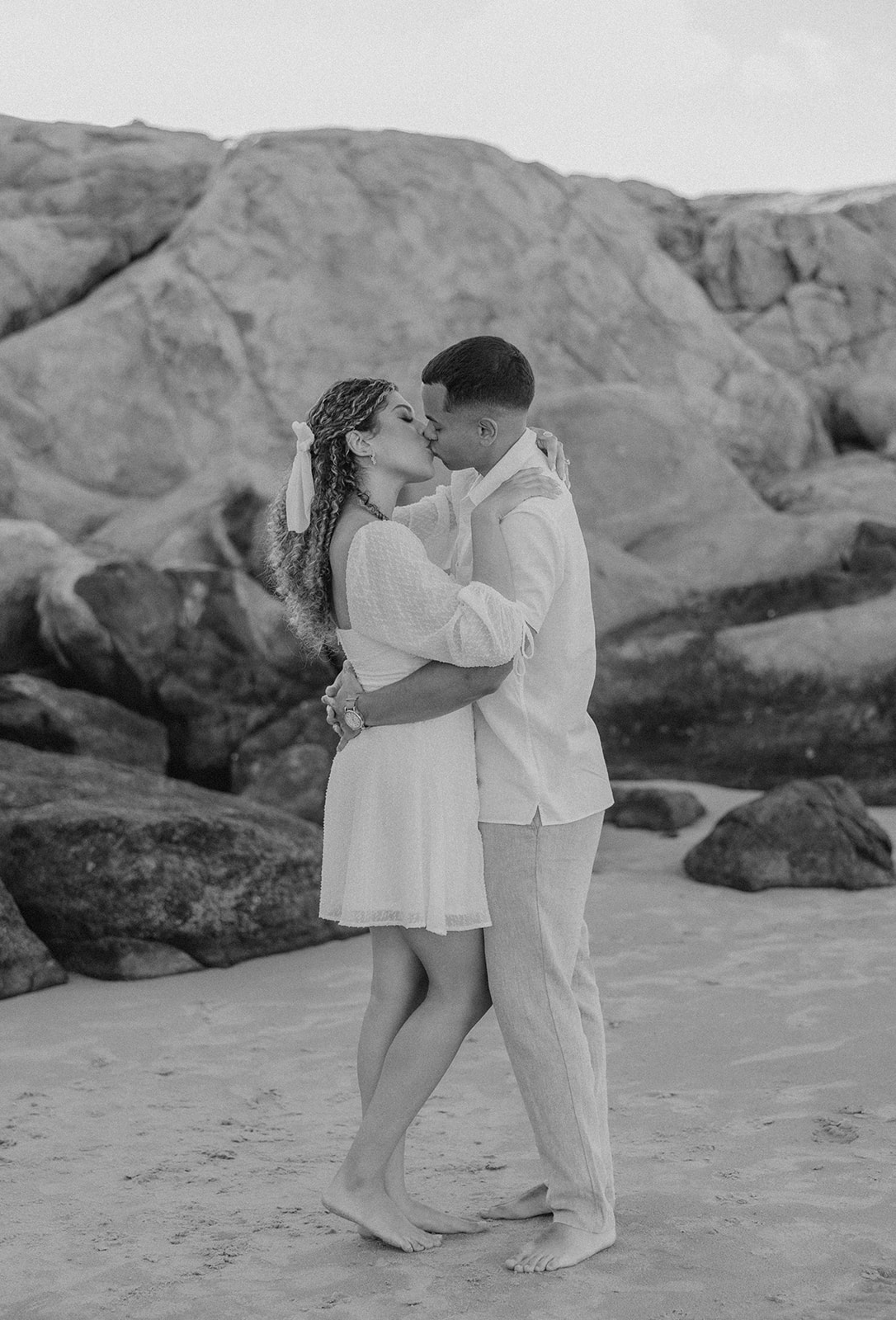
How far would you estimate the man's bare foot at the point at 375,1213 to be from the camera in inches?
135

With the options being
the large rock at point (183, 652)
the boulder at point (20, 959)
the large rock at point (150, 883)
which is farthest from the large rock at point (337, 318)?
the boulder at point (20, 959)

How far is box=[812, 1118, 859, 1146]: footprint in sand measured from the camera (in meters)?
4.18

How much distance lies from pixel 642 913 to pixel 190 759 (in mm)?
4099

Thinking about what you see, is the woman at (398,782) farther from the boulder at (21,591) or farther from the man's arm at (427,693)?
the boulder at (21,591)

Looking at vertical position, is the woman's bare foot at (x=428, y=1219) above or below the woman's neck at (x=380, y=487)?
below

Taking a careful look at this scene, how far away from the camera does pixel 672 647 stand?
10.4 m

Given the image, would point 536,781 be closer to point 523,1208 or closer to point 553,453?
point 553,453

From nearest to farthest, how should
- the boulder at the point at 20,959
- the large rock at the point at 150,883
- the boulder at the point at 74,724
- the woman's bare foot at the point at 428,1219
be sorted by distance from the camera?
the woman's bare foot at the point at 428,1219
the boulder at the point at 20,959
the large rock at the point at 150,883
the boulder at the point at 74,724

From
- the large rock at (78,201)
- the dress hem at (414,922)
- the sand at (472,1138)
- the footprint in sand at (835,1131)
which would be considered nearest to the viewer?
the sand at (472,1138)

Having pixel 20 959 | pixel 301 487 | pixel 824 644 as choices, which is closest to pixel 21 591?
pixel 20 959

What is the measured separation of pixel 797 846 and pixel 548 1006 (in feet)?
14.3

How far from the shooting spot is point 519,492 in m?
3.44

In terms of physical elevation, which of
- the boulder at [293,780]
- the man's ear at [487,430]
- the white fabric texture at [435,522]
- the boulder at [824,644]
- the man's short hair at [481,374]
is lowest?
the boulder at [293,780]

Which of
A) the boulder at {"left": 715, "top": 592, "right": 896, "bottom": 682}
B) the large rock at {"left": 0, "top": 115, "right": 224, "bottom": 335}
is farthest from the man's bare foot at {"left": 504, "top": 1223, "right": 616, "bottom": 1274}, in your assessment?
the large rock at {"left": 0, "top": 115, "right": 224, "bottom": 335}
